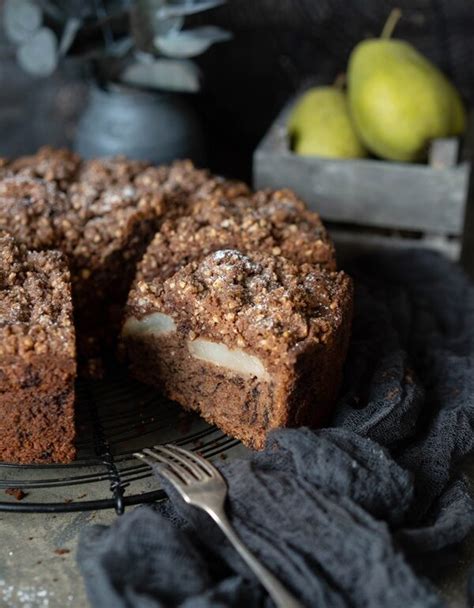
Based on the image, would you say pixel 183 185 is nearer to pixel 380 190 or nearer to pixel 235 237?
pixel 235 237

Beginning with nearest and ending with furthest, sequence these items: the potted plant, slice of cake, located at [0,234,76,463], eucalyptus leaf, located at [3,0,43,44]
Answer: slice of cake, located at [0,234,76,463] < eucalyptus leaf, located at [3,0,43,44] < the potted plant

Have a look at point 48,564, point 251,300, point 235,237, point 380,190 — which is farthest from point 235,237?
point 48,564

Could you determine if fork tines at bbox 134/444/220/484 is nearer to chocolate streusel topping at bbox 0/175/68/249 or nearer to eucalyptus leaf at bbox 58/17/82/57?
chocolate streusel topping at bbox 0/175/68/249

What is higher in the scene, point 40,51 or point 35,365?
point 40,51

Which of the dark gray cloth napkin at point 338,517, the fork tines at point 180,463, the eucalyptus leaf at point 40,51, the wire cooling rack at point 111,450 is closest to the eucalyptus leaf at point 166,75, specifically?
the eucalyptus leaf at point 40,51

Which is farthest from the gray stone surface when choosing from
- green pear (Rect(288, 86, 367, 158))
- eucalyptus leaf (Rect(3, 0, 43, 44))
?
eucalyptus leaf (Rect(3, 0, 43, 44))

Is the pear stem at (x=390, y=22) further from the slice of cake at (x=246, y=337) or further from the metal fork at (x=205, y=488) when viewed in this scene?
the metal fork at (x=205, y=488)

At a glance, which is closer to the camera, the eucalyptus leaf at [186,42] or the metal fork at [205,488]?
the metal fork at [205,488]
